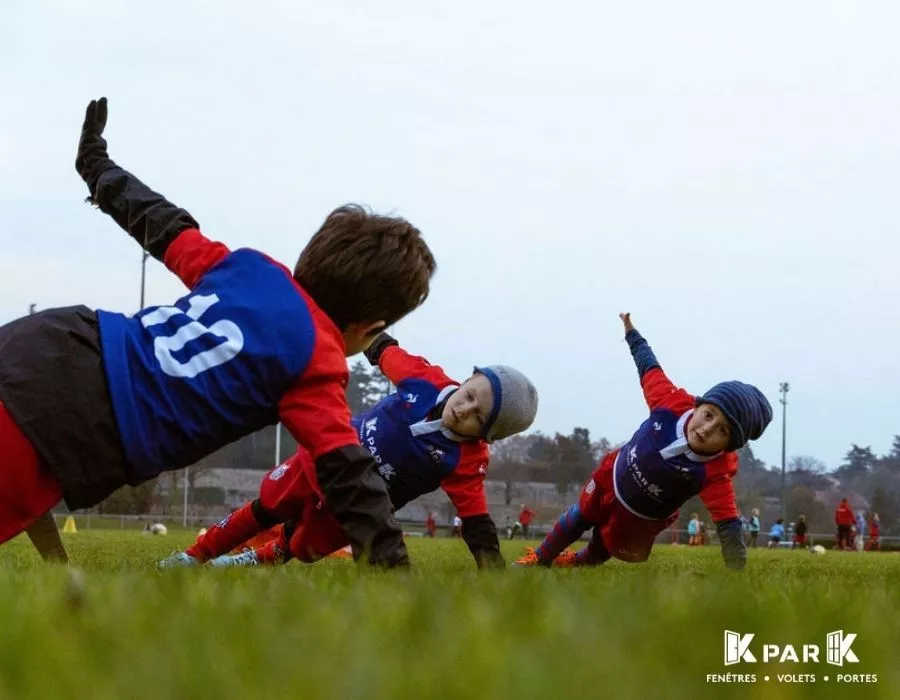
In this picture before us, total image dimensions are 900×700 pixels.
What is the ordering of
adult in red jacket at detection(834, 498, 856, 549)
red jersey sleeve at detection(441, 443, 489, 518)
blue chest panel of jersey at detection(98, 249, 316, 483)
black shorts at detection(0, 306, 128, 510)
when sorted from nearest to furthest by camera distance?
black shorts at detection(0, 306, 128, 510) < blue chest panel of jersey at detection(98, 249, 316, 483) < red jersey sleeve at detection(441, 443, 489, 518) < adult in red jacket at detection(834, 498, 856, 549)

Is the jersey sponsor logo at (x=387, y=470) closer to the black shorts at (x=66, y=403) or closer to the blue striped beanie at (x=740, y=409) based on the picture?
the blue striped beanie at (x=740, y=409)

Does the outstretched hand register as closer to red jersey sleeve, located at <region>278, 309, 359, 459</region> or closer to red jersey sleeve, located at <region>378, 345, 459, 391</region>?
red jersey sleeve, located at <region>278, 309, 359, 459</region>

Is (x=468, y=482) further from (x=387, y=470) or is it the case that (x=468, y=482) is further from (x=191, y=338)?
(x=191, y=338)

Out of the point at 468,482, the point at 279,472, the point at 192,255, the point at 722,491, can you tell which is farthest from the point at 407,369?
the point at 192,255

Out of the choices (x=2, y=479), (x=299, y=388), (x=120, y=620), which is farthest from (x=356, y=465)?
(x=120, y=620)

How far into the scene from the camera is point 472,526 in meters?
6.96

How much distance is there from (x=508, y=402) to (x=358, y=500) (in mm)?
3186

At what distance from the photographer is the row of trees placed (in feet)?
241

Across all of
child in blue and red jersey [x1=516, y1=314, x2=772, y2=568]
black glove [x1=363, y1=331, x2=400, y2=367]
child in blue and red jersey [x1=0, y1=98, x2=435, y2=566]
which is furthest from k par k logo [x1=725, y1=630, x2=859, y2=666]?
Answer: child in blue and red jersey [x1=516, y1=314, x2=772, y2=568]

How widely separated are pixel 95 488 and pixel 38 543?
1.39 meters

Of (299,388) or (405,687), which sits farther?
(299,388)

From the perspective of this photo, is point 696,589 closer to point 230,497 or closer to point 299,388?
point 299,388

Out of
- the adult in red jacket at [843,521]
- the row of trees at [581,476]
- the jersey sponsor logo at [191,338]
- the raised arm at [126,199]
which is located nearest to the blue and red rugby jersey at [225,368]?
the jersey sponsor logo at [191,338]

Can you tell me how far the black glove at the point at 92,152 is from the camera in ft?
14.1
